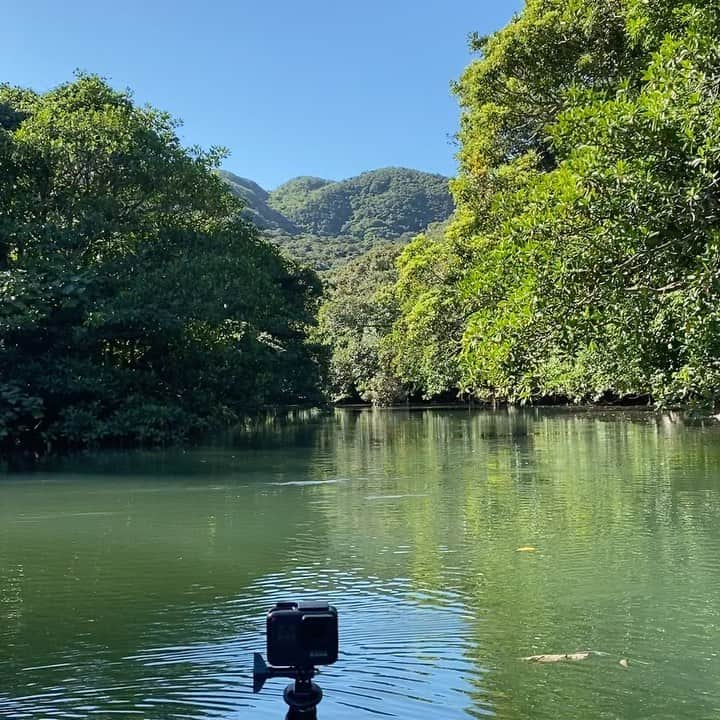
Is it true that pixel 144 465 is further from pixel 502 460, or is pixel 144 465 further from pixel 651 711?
pixel 651 711

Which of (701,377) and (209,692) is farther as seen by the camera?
(701,377)

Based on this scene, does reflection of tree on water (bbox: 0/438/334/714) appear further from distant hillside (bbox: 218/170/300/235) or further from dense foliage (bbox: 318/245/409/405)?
distant hillside (bbox: 218/170/300/235)

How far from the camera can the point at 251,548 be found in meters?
9.36

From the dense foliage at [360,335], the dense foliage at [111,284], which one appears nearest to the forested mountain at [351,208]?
the dense foliage at [360,335]

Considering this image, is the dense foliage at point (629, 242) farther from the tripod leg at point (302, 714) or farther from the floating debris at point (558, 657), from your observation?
the tripod leg at point (302, 714)

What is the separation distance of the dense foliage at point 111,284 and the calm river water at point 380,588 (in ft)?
19.3

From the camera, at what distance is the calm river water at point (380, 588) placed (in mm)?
4855

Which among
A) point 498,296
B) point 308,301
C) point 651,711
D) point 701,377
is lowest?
point 651,711

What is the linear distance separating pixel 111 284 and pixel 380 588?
1689cm

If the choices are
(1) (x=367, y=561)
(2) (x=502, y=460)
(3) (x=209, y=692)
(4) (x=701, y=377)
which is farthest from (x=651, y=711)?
(2) (x=502, y=460)

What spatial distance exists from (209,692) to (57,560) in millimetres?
4591

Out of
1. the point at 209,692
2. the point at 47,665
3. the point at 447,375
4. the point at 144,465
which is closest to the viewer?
the point at 209,692

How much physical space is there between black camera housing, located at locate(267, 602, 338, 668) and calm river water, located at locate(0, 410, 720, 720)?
7.13 feet

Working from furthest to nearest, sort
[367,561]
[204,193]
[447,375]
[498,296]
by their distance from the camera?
[447,375], [204,193], [498,296], [367,561]
